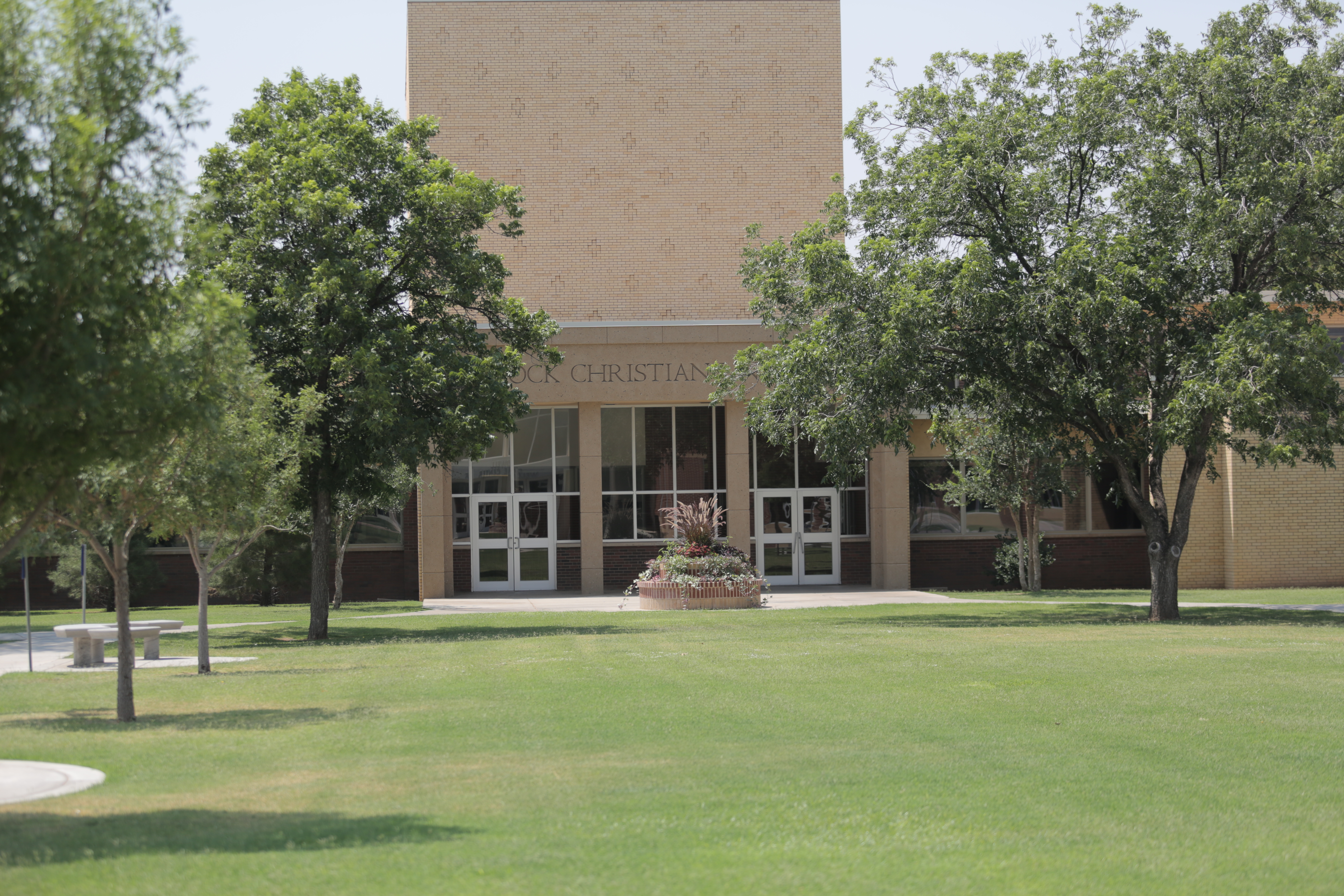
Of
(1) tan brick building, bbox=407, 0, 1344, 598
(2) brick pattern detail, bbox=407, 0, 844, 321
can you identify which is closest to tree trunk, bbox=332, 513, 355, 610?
(1) tan brick building, bbox=407, 0, 1344, 598

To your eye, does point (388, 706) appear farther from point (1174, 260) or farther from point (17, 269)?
point (1174, 260)

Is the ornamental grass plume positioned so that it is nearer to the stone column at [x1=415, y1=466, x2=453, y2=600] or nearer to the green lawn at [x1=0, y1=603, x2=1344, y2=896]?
the stone column at [x1=415, y1=466, x2=453, y2=600]

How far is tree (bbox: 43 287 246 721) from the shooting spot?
8203mm

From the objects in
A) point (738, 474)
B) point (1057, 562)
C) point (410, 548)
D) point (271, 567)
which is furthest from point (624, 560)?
point (1057, 562)

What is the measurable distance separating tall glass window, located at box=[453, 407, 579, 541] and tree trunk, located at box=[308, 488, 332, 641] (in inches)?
492

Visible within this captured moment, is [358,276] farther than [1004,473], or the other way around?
[1004,473]

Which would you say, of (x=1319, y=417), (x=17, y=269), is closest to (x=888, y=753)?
(x=17, y=269)

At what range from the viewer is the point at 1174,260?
71.1 feet

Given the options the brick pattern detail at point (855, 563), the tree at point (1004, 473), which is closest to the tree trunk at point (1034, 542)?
the tree at point (1004, 473)

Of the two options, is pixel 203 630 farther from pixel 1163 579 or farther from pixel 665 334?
pixel 665 334

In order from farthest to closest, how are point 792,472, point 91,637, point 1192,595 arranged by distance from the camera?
point 792,472 → point 1192,595 → point 91,637

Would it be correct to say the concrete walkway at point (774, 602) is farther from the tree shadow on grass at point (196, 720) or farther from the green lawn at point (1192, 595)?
the tree shadow on grass at point (196, 720)

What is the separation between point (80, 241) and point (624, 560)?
28.1 m

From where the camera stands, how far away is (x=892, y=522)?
34.6 meters
